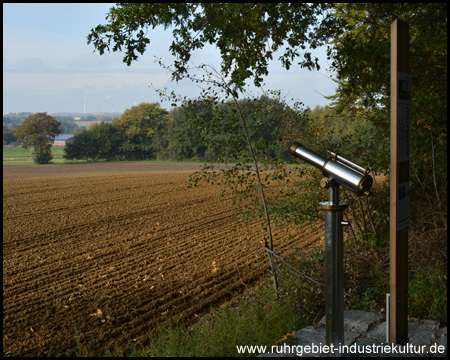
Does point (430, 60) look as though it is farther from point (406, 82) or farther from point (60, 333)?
point (60, 333)

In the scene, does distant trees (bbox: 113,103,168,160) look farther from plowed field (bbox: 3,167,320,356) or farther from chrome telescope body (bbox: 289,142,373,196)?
chrome telescope body (bbox: 289,142,373,196)

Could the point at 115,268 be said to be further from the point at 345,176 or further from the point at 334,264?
the point at 345,176

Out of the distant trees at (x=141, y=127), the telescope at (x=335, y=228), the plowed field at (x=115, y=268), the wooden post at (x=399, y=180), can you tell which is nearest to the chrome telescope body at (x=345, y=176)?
the telescope at (x=335, y=228)

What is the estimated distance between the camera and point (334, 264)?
8.99 feet

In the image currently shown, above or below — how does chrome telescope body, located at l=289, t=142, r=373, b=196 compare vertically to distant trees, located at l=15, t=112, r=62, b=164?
below

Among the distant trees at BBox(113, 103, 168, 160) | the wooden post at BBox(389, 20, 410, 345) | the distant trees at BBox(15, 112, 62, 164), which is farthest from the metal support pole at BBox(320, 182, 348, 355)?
the distant trees at BBox(15, 112, 62, 164)

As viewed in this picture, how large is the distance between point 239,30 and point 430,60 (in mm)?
1989

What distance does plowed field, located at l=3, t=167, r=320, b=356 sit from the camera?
18.0 ft

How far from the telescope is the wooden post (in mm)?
399

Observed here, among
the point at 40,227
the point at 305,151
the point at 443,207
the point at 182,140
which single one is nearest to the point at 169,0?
the point at 305,151

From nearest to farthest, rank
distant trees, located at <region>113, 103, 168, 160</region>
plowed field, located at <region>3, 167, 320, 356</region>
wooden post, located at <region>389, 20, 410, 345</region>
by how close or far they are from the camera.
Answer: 1. wooden post, located at <region>389, 20, 410, 345</region>
2. plowed field, located at <region>3, 167, 320, 356</region>
3. distant trees, located at <region>113, 103, 168, 160</region>

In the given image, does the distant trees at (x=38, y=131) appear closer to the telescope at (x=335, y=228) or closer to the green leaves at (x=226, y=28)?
the green leaves at (x=226, y=28)

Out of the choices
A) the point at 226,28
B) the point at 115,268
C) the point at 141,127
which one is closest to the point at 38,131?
the point at 141,127

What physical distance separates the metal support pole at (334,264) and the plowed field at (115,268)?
2942 millimetres
